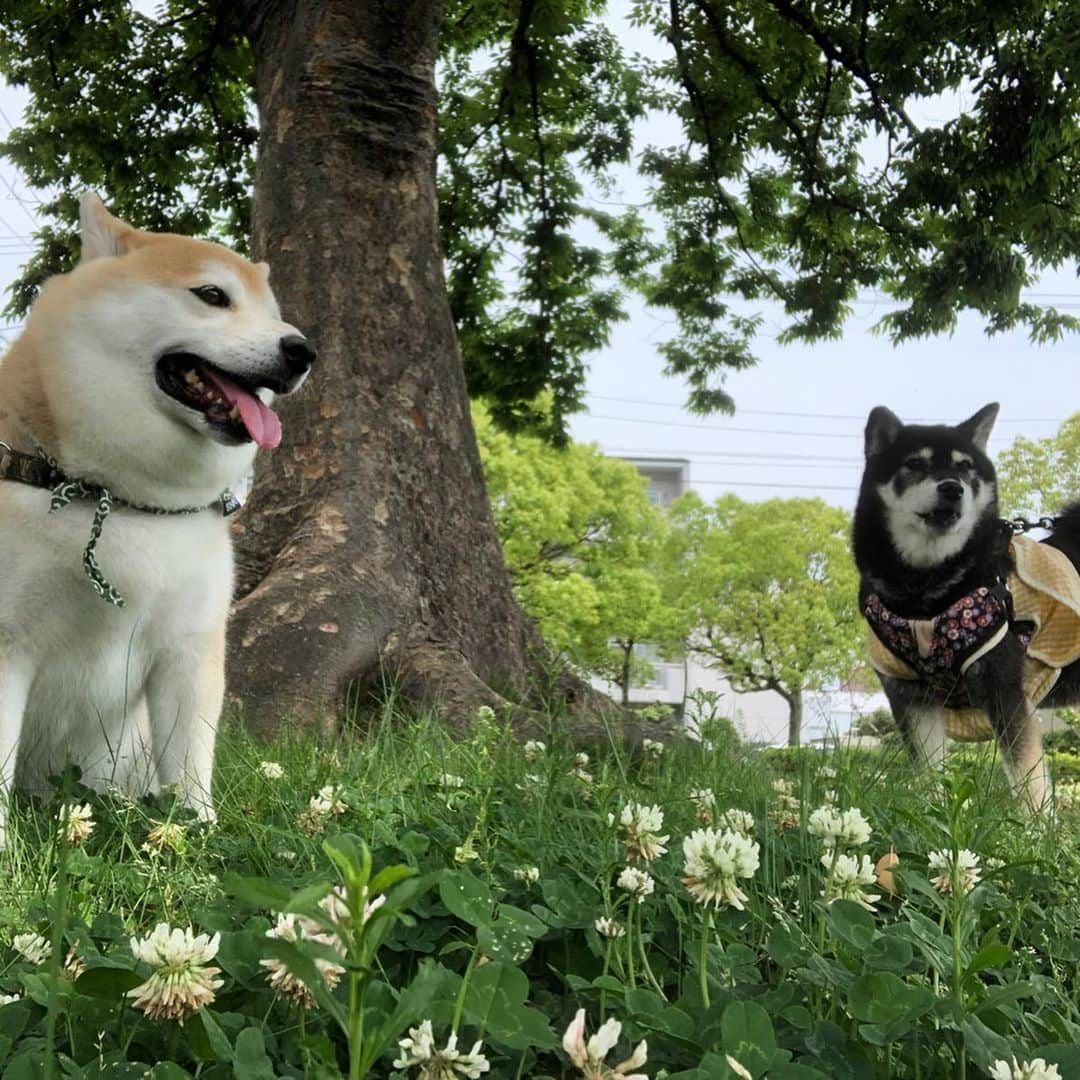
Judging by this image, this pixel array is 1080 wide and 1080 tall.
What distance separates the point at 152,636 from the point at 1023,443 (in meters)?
35.2

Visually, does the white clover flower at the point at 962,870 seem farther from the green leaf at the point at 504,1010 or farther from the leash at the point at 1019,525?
the leash at the point at 1019,525

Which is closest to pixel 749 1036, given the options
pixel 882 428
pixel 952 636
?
pixel 952 636

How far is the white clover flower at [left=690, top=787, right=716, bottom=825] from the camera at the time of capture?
264 cm

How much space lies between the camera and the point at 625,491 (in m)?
35.4

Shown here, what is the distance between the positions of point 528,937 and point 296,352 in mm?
1994

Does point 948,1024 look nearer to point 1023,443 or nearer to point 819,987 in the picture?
point 819,987

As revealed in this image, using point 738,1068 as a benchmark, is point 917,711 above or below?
above

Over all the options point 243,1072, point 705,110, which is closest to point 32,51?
point 705,110

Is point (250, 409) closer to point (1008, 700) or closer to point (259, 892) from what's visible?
point (259, 892)

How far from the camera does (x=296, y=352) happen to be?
3154 millimetres

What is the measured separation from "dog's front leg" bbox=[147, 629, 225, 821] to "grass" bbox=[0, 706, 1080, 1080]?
18cm

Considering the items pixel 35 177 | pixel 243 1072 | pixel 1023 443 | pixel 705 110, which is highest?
pixel 1023 443

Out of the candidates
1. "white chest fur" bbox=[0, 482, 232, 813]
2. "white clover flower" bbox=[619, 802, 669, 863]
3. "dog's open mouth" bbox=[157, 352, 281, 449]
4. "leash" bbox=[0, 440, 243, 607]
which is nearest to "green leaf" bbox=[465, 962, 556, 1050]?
"white clover flower" bbox=[619, 802, 669, 863]

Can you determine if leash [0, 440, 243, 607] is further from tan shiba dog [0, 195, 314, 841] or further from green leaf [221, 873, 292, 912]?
green leaf [221, 873, 292, 912]
